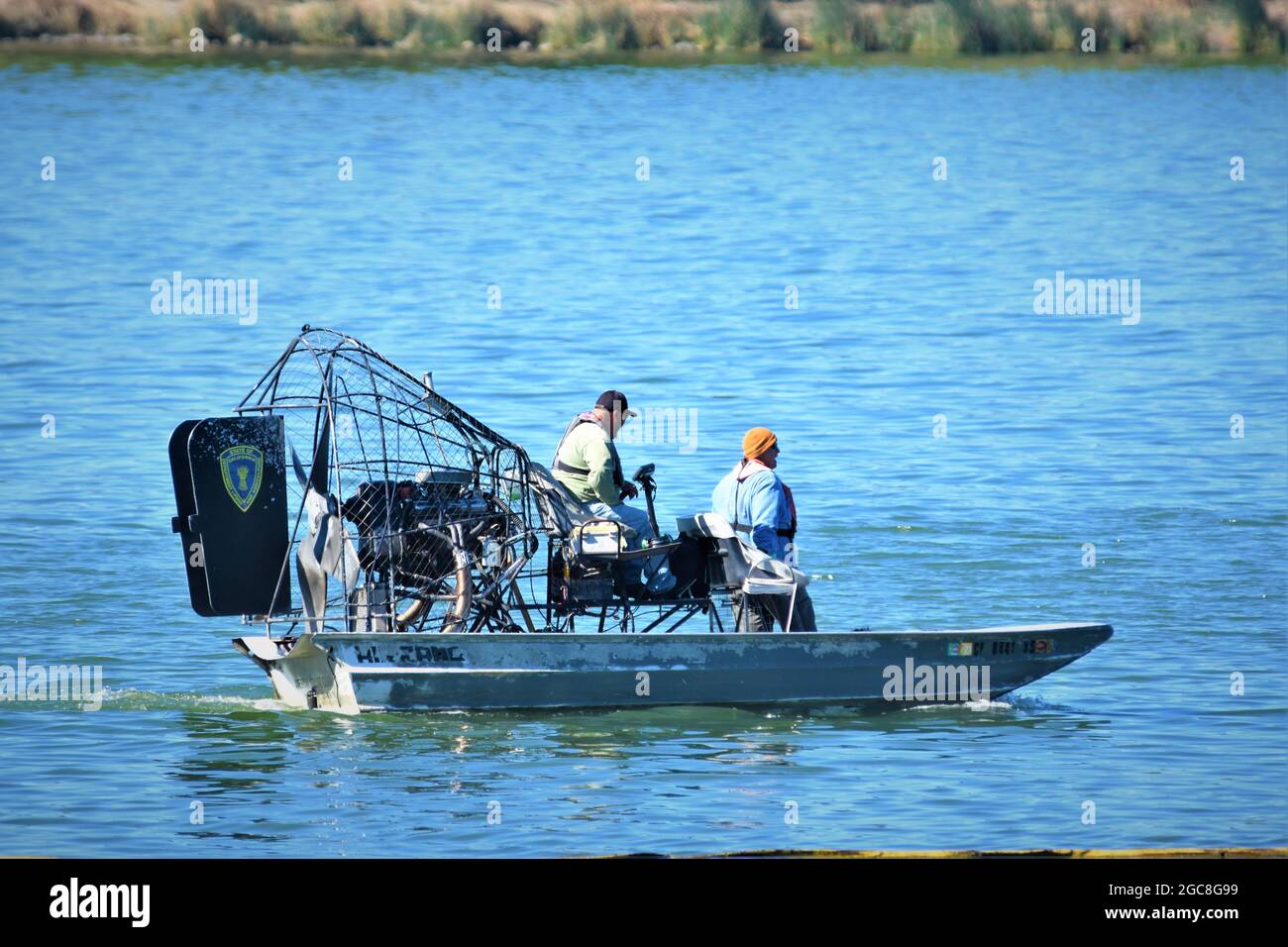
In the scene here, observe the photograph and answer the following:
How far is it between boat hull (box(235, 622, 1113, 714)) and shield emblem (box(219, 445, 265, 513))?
0.97 m

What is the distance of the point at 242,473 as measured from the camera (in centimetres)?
1273

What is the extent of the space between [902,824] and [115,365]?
783 inches

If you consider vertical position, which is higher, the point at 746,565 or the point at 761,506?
the point at 761,506

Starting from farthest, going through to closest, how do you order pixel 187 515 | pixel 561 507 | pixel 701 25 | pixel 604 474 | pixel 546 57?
1. pixel 546 57
2. pixel 701 25
3. pixel 561 507
4. pixel 604 474
5. pixel 187 515

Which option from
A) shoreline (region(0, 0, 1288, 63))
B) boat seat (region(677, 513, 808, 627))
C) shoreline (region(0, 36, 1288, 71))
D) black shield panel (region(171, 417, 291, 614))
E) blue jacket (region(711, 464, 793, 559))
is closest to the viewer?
black shield panel (region(171, 417, 291, 614))

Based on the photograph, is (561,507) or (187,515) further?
(561,507)

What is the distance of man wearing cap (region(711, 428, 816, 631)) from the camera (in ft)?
42.4

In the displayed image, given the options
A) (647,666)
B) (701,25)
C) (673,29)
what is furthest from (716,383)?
(673,29)

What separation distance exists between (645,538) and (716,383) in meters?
16.1

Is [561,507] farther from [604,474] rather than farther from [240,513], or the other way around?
[240,513]

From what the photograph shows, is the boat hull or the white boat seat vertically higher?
→ the white boat seat

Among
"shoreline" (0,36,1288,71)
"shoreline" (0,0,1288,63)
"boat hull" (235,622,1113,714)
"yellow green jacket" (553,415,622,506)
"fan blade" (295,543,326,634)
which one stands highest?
"shoreline" (0,0,1288,63)

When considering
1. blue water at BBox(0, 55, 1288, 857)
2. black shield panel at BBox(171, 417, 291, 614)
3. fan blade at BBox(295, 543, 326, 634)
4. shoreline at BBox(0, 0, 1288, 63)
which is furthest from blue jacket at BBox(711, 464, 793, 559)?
shoreline at BBox(0, 0, 1288, 63)

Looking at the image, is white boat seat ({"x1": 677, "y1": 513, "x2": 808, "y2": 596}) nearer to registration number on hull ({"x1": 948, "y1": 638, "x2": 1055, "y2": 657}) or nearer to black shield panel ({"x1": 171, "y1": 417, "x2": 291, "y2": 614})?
registration number on hull ({"x1": 948, "y1": 638, "x2": 1055, "y2": 657})
